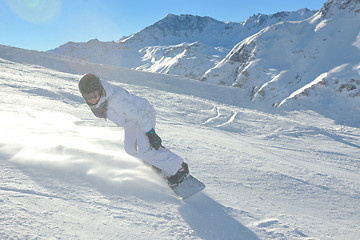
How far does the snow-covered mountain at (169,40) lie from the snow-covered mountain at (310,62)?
7415 centimetres

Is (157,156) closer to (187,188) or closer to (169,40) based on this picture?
(187,188)

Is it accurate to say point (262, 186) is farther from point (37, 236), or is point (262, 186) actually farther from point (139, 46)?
point (139, 46)

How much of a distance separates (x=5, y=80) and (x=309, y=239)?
10149mm

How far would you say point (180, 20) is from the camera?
598 ft

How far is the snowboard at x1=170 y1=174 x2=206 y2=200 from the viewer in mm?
2182

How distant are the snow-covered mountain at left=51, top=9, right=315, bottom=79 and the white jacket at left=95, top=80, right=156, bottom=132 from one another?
88441mm

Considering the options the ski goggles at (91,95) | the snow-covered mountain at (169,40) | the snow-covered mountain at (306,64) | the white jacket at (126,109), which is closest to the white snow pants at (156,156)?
the white jacket at (126,109)

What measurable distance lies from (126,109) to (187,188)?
3.32 ft

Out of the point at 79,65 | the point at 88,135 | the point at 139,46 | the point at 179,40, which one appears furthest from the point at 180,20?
the point at 88,135

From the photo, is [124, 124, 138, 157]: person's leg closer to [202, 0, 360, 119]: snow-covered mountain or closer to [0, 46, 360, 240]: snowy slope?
[0, 46, 360, 240]: snowy slope

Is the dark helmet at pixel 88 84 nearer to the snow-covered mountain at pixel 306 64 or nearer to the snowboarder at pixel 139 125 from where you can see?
the snowboarder at pixel 139 125

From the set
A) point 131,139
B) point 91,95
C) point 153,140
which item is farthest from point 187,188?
point 91,95

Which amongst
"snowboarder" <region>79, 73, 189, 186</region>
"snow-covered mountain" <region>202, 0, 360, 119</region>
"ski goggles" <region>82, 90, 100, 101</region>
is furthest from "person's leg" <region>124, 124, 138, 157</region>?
"snow-covered mountain" <region>202, 0, 360, 119</region>

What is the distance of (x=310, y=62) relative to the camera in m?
14.0
